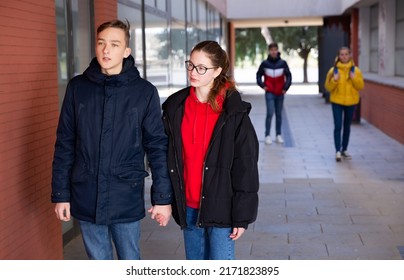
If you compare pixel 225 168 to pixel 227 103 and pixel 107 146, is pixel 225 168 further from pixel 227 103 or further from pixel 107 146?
pixel 107 146

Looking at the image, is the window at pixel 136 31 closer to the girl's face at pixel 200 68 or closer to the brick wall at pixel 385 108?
the girl's face at pixel 200 68

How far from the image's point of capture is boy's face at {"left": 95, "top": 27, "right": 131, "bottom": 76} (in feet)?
11.6

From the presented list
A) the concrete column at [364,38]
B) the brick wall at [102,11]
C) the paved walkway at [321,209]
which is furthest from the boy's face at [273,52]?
the concrete column at [364,38]

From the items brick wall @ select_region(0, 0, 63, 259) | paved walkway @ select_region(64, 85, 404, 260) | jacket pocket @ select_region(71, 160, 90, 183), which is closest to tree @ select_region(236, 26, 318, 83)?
paved walkway @ select_region(64, 85, 404, 260)

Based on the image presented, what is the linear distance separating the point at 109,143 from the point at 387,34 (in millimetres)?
14894

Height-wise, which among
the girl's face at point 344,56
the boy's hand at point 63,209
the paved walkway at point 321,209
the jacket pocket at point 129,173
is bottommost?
the paved walkway at point 321,209

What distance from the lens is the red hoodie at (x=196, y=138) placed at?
3.59 m

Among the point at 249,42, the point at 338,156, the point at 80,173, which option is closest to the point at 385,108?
the point at 338,156

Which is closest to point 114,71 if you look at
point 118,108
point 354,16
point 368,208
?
point 118,108

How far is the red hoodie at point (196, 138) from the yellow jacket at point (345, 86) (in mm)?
7092

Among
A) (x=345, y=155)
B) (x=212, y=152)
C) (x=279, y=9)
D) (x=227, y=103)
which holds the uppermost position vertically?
(x=279, y=9)

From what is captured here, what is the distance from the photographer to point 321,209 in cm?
762

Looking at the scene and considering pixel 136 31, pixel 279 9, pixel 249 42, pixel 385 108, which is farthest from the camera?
pixel 249 42

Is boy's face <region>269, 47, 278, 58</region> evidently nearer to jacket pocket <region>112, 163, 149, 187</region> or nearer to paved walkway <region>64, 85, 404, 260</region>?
paved walkway <region>64, 85, 404, 260</region>
